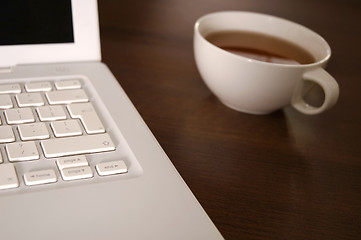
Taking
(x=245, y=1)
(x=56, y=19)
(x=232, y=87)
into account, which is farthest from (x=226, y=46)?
(x=245, y=1)

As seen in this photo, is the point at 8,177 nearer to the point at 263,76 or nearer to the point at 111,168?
the point at 111,168

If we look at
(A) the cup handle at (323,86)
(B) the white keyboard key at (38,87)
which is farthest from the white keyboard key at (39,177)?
(A) the cup handle at (323,86)

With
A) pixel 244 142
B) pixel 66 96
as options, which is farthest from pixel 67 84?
pixel 244 142

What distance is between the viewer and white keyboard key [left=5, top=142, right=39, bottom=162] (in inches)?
11.0

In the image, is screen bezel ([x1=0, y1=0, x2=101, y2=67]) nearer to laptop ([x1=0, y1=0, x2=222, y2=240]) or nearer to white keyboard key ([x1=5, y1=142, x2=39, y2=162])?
laptop ([x1=0, y1=0, x2=222, y2=240])

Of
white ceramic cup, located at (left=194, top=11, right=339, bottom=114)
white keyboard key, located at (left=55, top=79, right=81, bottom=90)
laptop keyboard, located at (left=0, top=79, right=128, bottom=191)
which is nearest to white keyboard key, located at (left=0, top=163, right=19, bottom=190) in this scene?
laptop keyboard, located at (left=0, top=79, right=128, bottom=191)

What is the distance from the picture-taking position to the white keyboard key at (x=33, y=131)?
0.98 ft

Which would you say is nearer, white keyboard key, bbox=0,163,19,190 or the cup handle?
white keyboard key, bbox=0,163,19,190

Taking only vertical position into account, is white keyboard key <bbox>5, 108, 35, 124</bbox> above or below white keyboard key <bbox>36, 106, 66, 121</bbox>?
above

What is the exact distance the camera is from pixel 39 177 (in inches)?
10.6

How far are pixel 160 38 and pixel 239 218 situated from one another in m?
0.32

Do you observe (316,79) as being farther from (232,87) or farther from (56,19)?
(56,19)

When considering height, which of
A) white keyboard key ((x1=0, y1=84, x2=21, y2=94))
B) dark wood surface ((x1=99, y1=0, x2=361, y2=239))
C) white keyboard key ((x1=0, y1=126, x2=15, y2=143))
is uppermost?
white keyboard key ((x1=0, y1=84, x2=21, y2=94))

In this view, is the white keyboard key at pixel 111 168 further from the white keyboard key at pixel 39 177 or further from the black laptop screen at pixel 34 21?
the black laptop screen at pixel 34 21
